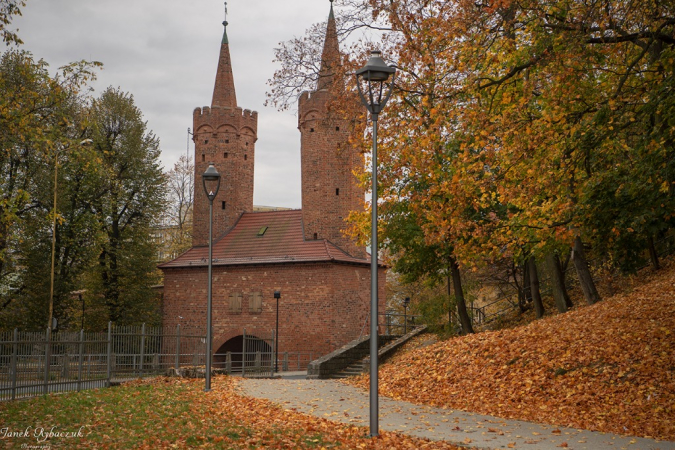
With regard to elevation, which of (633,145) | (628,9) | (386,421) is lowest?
(386,421)

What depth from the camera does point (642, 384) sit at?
11586mm

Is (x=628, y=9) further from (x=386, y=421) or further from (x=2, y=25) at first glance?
(x=2, y=25)

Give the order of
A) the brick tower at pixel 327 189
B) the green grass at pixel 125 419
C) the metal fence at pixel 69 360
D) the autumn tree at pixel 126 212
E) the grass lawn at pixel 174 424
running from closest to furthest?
the grass lawn at pixel 174 424, the green grass at pixel 125 419, the metal fence at pixel 69 360, the brick tower at pixel 327 189, the autumn tree at pixel 126 212

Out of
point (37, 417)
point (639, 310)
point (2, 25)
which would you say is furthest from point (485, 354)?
point (2, 25)

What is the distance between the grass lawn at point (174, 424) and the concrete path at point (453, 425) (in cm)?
62

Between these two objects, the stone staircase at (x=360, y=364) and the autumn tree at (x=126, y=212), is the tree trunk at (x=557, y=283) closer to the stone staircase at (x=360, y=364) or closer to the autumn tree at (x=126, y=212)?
the stone staircase at (x=360, y=364)

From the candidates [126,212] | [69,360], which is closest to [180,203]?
[126,212]

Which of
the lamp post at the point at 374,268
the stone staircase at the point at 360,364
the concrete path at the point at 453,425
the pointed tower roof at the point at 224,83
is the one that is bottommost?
the concrete path at the point at 453,425

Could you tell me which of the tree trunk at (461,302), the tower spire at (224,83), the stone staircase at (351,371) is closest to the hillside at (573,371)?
the stone staircase at (351,371)

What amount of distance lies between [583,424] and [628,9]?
6710 millimetres

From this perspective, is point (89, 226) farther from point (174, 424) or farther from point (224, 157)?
point (174, 424)

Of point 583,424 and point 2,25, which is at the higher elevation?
point 2,25

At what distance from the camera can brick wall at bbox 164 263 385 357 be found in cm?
3247

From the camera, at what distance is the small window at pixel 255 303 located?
33875 mm
